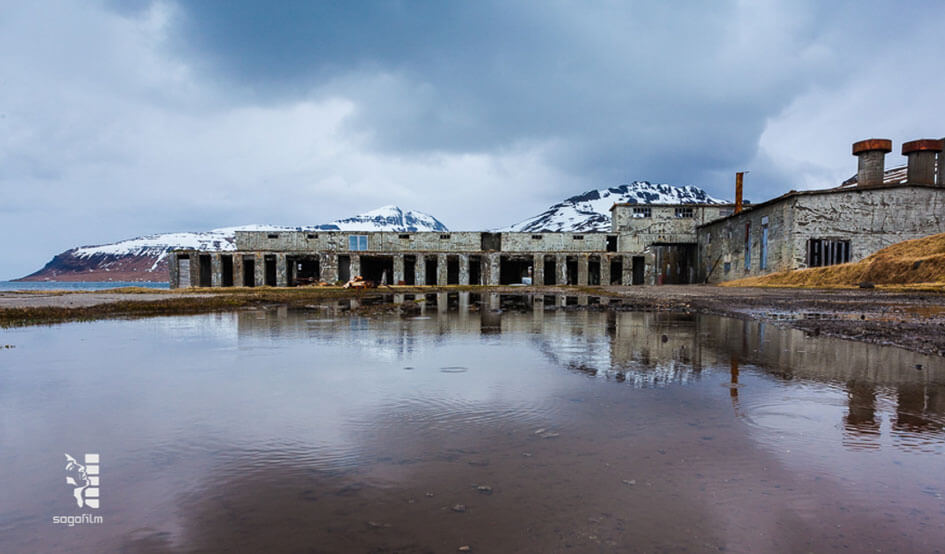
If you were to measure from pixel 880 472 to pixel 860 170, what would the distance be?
4045 cm

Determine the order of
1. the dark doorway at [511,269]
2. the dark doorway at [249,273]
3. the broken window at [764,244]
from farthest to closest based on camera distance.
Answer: the dark doorway at [249,273]
the dark doorway at [511,269]
the broken window at [764,244]

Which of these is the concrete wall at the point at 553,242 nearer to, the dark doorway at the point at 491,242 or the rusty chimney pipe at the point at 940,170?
the dark doorway at the point at 491,242

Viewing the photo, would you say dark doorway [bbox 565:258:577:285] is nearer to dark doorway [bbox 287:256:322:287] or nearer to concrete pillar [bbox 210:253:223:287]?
dark doorway [bbox 287:256:322:287]

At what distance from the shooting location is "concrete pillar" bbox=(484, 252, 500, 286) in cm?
5191

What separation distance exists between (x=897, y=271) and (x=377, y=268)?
1970 inches

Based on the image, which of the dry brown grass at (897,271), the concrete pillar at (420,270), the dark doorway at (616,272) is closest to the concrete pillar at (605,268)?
the dark doorway at (616,272)

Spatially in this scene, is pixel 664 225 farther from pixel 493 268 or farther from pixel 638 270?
pixel 493 268

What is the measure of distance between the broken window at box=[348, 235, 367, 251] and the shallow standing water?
51.4m

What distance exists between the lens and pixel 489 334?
8.32 metres

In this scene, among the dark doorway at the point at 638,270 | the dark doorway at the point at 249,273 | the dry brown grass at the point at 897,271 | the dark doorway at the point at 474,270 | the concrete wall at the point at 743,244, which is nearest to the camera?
the dry brown grass at the point at 897,271

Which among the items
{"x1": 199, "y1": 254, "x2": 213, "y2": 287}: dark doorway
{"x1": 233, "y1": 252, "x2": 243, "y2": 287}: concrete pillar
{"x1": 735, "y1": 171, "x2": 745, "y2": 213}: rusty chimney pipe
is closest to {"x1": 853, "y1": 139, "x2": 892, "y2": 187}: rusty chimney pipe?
{"x1": 735, "y1": 171, "x2": 745, "y2": 213}: rusty chimney pipe

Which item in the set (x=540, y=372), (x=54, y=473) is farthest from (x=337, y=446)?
(x=540, y=372)

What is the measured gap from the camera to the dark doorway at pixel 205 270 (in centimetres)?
5291

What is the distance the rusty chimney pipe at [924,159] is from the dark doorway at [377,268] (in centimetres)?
4590
